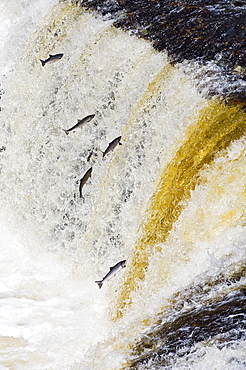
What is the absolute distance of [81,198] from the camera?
15.5ft

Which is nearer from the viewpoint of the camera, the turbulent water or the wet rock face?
the turbulent water

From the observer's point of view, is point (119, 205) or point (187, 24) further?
point (187, 24)

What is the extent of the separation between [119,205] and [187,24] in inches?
83.1

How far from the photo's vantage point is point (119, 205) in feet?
14.3

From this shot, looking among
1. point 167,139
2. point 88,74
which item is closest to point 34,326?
point 167,139

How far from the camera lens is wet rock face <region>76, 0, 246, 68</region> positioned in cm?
456

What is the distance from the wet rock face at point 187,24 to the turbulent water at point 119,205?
0.14 meters

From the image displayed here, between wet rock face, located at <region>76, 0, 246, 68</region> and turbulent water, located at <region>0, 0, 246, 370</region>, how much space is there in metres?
0.14

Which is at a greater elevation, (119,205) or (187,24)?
(187,24)

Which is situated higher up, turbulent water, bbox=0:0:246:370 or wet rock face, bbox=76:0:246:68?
wet rock face, bbox=76:0:246:68

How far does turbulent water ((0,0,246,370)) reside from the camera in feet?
11.2

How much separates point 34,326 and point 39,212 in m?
1.29

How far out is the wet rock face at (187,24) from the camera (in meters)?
4.56

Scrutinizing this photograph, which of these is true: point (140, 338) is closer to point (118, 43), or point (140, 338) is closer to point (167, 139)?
point (167, 139)
